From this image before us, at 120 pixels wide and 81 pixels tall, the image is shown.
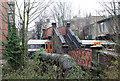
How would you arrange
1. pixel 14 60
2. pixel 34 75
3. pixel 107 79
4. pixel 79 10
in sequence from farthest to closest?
pixel 79 10
pixel 14 60
pixel 34 75
pixel 107 79

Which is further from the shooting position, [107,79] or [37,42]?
[37,42]

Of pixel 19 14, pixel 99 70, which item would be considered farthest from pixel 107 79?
pixel 19 14

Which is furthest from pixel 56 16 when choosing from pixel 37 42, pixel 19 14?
pixel 19 14

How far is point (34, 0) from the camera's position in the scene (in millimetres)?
7074

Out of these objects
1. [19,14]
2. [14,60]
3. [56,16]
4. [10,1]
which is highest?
[56,16]

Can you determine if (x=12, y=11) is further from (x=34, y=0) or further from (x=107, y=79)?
(x=107, y=79)

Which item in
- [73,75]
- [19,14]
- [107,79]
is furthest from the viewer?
[19,14]

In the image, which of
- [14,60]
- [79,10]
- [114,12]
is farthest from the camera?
[79,10]

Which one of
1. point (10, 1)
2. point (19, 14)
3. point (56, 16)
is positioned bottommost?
point (19, 14)

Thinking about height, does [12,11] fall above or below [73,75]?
above

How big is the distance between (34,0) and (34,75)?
12.8 feet

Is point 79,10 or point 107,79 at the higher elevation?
point 79,10

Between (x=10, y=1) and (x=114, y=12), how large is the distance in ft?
19.3

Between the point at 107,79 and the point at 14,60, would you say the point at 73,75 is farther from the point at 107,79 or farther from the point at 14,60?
the point at 14,60
